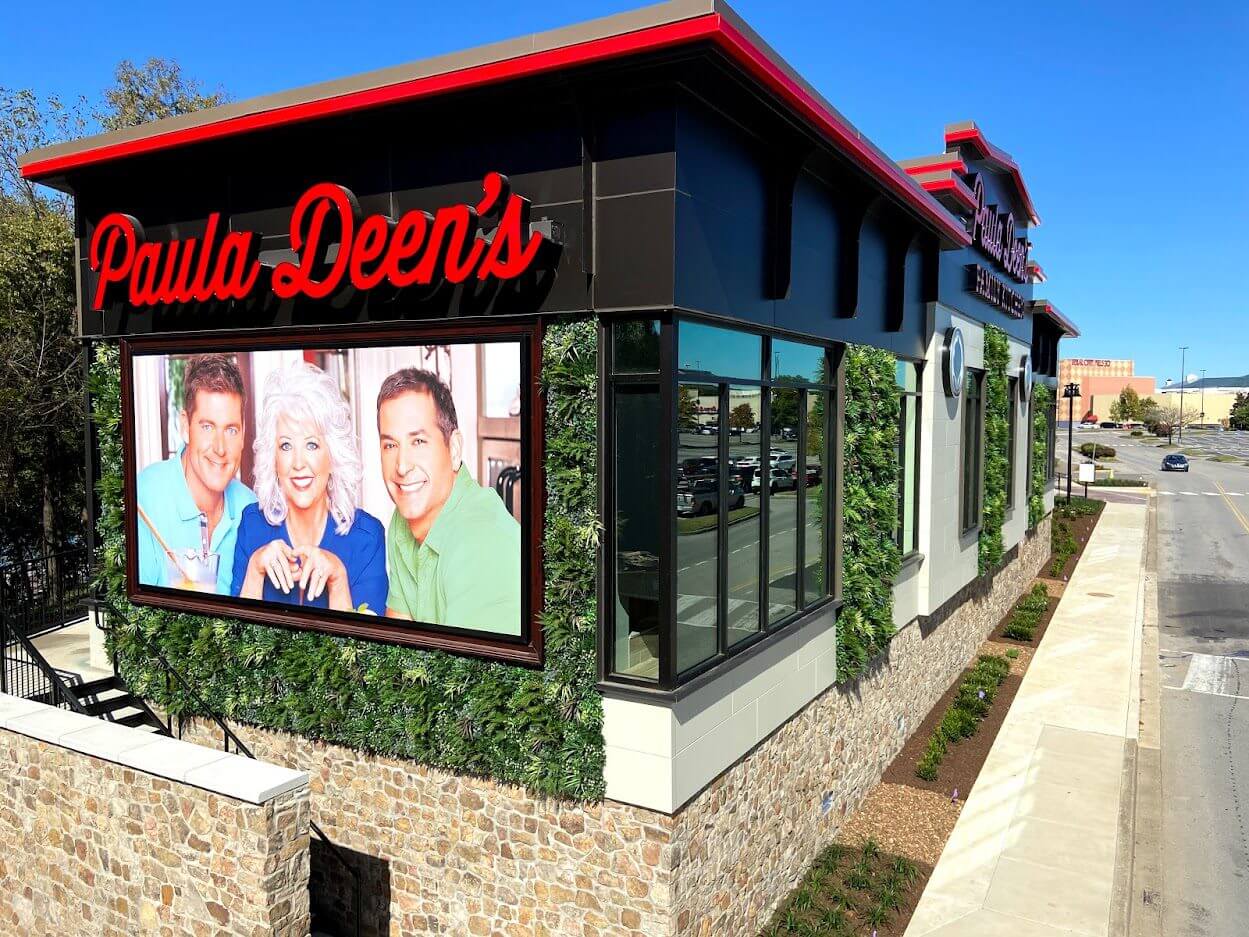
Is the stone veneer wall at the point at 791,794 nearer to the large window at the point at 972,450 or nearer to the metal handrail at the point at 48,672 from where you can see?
the large window at the point at 972,450

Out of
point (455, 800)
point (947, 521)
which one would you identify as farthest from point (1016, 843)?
point (455, 800)

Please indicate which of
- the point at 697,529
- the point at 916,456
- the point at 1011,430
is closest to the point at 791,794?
the point at 697,529

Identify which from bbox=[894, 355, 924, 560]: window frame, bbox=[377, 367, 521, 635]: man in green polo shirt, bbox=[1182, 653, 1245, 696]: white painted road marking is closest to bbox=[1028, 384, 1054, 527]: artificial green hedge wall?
bbox=[1182, 653, 1245, 696]: white painted road marking

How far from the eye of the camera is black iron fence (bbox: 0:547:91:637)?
536 inches

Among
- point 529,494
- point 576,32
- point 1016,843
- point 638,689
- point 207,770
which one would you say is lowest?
point 1016,843

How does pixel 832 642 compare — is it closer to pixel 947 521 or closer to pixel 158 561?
pixel 947 521

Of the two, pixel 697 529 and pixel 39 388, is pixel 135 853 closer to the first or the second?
pixel 697 529

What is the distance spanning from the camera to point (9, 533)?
2158 centimetres

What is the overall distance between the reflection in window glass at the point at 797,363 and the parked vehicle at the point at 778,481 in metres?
1.02

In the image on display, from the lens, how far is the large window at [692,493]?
7715mm

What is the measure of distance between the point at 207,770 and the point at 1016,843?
9963mm

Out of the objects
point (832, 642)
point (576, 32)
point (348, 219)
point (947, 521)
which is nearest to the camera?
point (576, 32)

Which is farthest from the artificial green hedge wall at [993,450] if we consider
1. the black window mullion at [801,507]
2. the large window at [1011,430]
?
the black window mullion at [801,507]

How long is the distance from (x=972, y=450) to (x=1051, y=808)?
26.9ft
